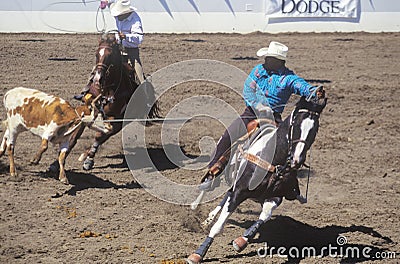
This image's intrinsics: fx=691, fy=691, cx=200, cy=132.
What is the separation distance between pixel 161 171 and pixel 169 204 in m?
1.43

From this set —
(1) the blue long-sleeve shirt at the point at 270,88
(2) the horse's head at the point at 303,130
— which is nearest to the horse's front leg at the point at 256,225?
(2) the horse's head at the point at 303,130

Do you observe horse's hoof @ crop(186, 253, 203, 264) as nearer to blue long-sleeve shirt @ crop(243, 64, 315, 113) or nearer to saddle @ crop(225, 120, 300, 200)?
saddle @ crop(225, 120, 300, 200)

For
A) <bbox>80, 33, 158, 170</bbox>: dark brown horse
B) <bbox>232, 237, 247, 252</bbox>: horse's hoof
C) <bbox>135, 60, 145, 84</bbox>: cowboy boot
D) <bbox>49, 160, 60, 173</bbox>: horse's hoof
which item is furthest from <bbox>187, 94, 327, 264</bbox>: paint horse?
<bbox>135, 60, 145, 84</bbox>: cowboy boot

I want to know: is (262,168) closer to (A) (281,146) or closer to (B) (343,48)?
(A) (281,146)

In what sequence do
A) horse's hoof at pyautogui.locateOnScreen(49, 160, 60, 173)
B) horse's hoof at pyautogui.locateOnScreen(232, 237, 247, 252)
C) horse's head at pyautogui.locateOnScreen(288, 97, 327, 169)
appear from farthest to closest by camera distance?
horse's hoof at pyautogui.locateOnScreen(49, 160, 60, 173) < horse's hoof at pyautogui.locateOnScreen(232, 237, 247, 252) < horse's head at pyautogui.locateOnScreen(288, 97, 327, 169)

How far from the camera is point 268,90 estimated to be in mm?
6629

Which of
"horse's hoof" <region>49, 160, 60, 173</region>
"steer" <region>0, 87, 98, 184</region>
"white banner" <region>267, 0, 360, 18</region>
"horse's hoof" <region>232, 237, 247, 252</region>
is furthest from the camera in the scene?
"white banner" <region>267, 0, 360, 18</region>

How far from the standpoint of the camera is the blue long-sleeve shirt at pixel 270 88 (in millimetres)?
6484

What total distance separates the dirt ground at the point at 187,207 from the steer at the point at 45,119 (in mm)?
480

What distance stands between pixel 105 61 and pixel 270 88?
8.93ft

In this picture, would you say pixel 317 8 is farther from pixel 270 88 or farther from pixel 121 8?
pixel 270 88

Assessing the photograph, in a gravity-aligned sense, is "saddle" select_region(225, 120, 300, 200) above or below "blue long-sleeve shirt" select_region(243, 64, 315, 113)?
below

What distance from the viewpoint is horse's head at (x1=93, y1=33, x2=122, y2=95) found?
853cm

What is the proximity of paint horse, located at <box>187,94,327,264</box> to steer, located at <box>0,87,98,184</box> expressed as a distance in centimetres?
226
